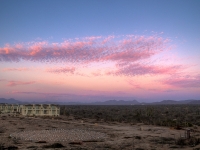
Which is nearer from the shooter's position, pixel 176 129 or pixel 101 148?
pixel 101 148

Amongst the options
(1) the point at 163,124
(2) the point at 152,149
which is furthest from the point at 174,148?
(1) the point at 163,124

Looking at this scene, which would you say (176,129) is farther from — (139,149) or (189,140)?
(139,149)

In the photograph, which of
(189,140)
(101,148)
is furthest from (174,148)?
(101,148)

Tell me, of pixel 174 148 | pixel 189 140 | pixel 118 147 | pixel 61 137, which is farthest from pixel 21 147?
pixel 189 140

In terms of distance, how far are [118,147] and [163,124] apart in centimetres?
2312

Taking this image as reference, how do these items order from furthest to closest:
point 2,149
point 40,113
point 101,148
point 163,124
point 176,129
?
point 40,113 < point 163,124 < point 176,129 < point 101,148 < point 2,149

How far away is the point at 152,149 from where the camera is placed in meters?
19.2

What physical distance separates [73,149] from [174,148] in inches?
348

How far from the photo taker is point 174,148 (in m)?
19.6

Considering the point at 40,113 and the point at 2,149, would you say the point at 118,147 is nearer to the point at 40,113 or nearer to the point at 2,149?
the point at 2,149

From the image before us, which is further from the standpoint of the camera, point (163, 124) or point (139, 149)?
point (163, 124)

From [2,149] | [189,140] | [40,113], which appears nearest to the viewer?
[2,149]

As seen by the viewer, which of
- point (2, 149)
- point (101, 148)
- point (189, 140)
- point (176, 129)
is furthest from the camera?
point (176, 129)

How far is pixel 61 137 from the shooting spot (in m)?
23.9
